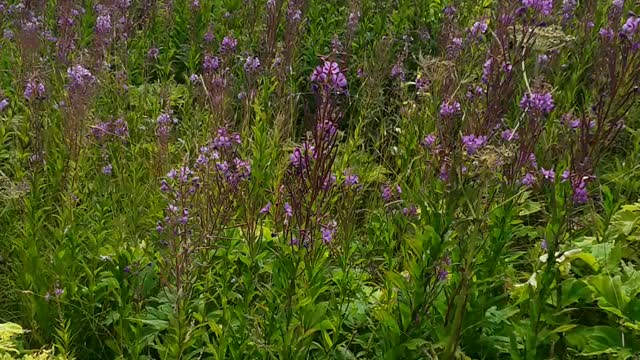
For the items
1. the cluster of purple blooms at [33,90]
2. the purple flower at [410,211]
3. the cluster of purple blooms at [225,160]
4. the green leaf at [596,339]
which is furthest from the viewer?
the cluster of purple blooms at [33,90]

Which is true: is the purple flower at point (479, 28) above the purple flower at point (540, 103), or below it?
above

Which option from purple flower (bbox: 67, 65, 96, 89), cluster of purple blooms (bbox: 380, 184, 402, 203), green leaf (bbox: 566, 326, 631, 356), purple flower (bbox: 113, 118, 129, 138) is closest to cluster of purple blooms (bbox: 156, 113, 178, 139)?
purple flower (bbox: 113, 118, 129, 138)

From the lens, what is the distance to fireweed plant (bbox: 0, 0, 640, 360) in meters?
2.62

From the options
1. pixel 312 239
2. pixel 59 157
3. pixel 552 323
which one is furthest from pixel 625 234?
pixel 59 157

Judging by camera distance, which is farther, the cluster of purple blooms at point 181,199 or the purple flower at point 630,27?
the cluster of purple blooms at point 181,199

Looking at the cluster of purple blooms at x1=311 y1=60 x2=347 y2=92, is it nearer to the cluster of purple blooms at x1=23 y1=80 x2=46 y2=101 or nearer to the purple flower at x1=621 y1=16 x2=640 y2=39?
the purple flower at x1=621 y1=16 x2=640 y2=39

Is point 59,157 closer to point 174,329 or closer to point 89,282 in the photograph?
point 89,282

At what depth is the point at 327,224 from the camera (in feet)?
10.6

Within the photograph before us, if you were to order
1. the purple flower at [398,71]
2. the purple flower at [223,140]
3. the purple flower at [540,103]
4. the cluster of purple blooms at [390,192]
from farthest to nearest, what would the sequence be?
the purple flower at [398,71] < the cluster of purple blooms at [390,192] < the purple flower at [223,140] < the purple flower at [540,103]

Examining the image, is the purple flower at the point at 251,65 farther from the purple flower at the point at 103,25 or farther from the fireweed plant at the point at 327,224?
the purple flower at the point at 103,25

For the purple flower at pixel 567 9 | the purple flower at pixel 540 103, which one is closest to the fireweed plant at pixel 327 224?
the purple flower at pixel 540 103

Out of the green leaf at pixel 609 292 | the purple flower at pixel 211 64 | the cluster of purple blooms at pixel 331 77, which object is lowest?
the green leaf at pixel 609 292

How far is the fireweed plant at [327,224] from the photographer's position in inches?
103

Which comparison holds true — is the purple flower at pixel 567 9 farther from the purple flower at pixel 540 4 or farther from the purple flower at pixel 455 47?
the purple flower at pixel 540 4
